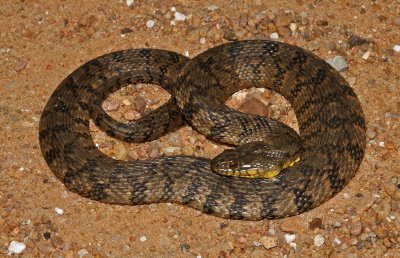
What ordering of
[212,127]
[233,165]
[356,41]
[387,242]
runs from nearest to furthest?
1. [387,242]
2. [233,165]
3. [212,127]
4. [356,41]

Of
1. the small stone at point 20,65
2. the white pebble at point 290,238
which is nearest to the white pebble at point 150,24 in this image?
the small stone at point 20,65

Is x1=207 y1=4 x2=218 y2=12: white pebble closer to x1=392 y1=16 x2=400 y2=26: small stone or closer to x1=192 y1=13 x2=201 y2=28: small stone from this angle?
x1=192 y1=13 x2=201 y2=28: small stone

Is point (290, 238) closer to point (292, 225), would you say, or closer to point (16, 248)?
point (292, 225)

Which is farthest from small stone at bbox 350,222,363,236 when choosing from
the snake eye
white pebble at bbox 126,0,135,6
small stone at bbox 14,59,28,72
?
small stone at bbox 14,59,28,72

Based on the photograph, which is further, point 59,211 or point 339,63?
point 339,63

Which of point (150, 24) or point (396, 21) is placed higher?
point (396, 21)

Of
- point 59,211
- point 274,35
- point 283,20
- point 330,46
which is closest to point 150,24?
point 274,35

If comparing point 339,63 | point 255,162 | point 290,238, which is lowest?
point 290,238
